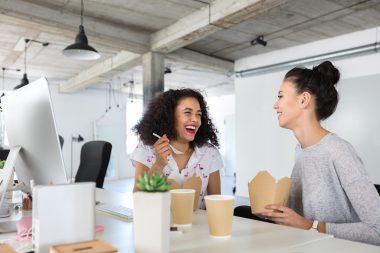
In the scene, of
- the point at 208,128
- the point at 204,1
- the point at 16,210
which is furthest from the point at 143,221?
the point at 204,1

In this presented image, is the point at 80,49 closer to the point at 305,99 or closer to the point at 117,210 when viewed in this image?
the point at 117,210

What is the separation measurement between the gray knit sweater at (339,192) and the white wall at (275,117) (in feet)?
13.3

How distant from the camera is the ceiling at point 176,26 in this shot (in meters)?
4.35

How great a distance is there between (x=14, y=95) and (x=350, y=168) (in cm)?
129

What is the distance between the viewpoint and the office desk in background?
3.00 feet

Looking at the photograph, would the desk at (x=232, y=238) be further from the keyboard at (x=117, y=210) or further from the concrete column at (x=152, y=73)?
the concrete column at (x=152, y=73)

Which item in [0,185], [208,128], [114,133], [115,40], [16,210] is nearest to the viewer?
[0,185]

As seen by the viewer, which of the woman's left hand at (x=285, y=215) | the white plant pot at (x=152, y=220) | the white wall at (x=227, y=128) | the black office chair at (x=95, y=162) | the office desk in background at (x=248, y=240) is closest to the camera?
the white plant pot at (x=152, y=220)

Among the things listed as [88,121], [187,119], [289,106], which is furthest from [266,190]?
[88,121]

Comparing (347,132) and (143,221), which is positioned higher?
(347,132)

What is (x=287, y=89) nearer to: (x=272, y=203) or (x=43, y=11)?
(x=272, y=203)

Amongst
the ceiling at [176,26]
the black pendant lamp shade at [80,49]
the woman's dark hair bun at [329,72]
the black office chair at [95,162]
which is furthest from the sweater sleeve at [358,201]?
the black pendant lamp shade at [80,49]

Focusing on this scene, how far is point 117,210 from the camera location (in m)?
1.44

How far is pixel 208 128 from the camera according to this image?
7.19ft
